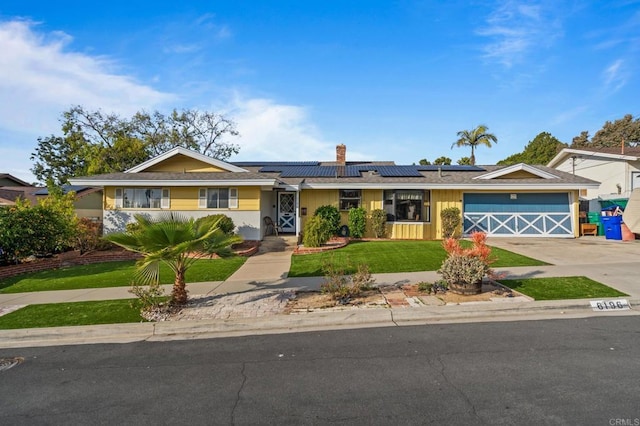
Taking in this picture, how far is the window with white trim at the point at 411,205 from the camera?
1698 cm

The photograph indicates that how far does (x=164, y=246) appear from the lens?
606cm

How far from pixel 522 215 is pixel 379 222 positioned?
6919 millimetres

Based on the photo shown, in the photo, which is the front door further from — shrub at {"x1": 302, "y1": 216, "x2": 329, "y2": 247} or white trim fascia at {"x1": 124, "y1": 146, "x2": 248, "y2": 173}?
shrub at {"x1": 302, "y1": 216, "x2": 329, "y2": 247}

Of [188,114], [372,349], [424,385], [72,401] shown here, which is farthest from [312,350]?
[188,114]

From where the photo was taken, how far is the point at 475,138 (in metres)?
36.0

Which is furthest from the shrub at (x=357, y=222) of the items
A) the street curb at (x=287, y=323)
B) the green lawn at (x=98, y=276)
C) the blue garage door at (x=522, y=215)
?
the street curb at (x=287, y=323)

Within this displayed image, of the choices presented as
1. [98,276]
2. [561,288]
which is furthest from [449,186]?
[98,276]

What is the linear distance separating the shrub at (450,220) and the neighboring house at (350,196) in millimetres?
741

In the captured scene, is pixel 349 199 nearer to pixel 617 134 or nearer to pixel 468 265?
pixel 468 265

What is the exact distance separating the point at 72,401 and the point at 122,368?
80cm

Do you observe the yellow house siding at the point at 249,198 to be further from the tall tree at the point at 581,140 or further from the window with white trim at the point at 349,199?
the tall tree at the point at 581,140

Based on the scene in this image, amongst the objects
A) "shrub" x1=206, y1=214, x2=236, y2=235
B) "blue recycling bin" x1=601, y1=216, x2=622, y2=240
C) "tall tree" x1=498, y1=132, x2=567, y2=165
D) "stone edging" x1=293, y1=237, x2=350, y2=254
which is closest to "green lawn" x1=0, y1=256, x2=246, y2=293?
"shrub" x1=206, y1=214, x2=236, y2=235

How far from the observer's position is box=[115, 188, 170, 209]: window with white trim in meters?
16.2

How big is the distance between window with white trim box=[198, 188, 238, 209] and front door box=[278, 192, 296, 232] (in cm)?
288
